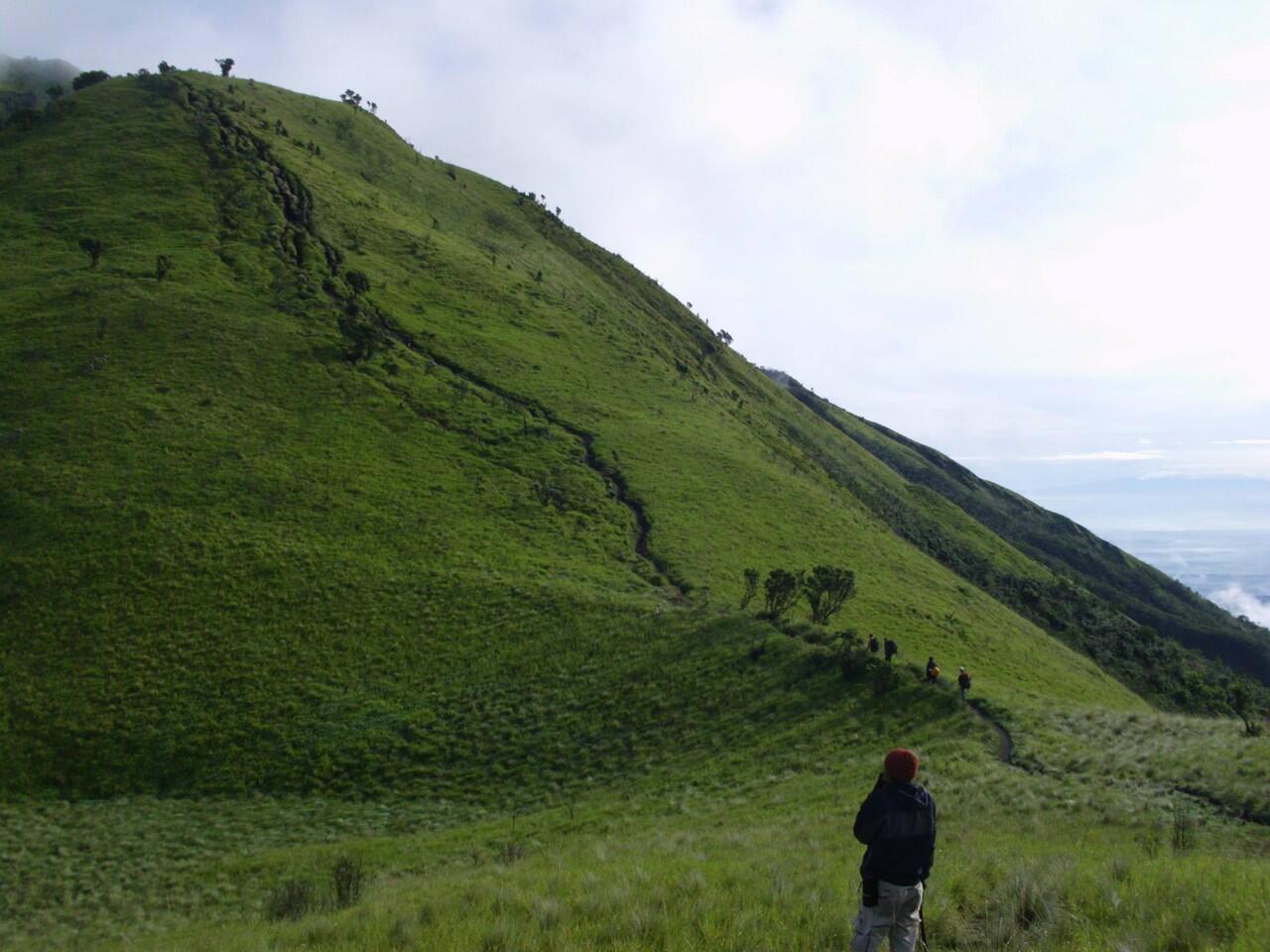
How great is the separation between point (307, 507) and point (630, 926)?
1624 inches

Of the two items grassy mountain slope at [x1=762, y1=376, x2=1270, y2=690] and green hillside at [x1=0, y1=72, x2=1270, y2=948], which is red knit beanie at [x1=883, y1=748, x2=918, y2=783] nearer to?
green hillside at [x1=0, y1=72, x2=1270, y2=948]

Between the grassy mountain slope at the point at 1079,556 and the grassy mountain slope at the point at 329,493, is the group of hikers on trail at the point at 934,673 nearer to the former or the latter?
the grassy mountain slope at the point at 329,493

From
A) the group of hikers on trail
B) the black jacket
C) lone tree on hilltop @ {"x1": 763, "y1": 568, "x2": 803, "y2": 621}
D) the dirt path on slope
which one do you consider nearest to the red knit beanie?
the black jacket

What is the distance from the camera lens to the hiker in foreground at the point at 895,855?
6.86 meters

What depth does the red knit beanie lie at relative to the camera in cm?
684

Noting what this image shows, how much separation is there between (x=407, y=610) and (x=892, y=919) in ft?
109

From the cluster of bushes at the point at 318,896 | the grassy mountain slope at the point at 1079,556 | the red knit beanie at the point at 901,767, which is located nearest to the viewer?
the red knit beanie at the point at 901,767

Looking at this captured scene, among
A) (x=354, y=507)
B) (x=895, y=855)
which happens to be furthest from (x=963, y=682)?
(x=354, y=507)

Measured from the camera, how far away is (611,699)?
97.0 ft

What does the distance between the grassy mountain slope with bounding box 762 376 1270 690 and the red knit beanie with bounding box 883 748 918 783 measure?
90.8 meters

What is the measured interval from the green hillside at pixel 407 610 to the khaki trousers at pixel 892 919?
5.97 feet

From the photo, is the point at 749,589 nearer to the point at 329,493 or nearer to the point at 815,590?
the point at 815,590

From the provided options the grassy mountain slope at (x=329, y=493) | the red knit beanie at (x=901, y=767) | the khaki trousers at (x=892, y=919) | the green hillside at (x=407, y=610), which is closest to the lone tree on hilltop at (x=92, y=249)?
the green hillside at (x=407, y=610)

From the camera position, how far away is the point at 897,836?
687 centimetres
